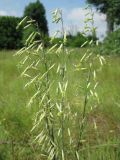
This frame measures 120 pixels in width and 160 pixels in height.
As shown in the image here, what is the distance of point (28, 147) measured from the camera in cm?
432

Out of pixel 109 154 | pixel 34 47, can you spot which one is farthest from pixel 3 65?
pixel 34 47

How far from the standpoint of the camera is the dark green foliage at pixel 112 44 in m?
18.3

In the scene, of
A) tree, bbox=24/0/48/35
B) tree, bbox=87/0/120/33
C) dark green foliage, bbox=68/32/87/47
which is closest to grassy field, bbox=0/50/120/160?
dark green foliage, bbox=68/32/87/47

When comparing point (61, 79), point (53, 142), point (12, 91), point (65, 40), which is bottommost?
point (12, 91)

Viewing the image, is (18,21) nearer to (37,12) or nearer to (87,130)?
(37,12)

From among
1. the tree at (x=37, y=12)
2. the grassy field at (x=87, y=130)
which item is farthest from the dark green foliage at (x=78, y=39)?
the tree at (x=37, y=12)

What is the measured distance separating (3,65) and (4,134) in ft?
22.9

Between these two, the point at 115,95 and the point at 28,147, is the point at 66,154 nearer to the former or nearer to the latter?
the point at 28,147

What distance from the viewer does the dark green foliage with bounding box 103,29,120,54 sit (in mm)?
18266

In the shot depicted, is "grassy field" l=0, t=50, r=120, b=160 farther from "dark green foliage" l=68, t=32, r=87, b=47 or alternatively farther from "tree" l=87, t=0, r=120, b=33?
"tree" l=87, t=0, r=120, b=33

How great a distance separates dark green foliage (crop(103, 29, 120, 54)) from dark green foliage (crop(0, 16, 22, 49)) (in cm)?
945

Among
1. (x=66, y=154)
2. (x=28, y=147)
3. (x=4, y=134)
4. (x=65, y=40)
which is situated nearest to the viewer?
(x=65, y=40)

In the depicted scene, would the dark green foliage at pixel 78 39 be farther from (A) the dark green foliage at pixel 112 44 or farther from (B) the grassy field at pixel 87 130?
(A) the dark green foliage at pixel 112 44

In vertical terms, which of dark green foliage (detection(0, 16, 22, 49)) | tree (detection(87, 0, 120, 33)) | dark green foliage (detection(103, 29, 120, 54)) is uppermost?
tree (detection(87, 0, 120, 33))
